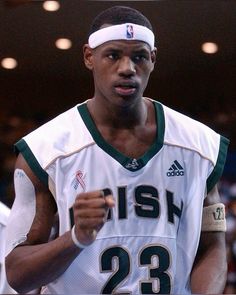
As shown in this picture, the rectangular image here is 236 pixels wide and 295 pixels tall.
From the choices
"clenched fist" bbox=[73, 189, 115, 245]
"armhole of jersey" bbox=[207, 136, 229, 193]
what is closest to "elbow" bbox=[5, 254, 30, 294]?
"clenched fist" bbox=[73, 189, 115, 245]

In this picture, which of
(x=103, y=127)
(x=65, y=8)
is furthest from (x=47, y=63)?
(x=103, y=127)

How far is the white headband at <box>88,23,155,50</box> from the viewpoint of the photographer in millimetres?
3219

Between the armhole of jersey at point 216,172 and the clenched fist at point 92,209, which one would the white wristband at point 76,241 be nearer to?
the clenched fist at point 92,209

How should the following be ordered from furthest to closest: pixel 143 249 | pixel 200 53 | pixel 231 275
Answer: pixel 200 53, pixel 231 275, pixel 143 249

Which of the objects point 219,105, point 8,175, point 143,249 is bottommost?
point 143,249

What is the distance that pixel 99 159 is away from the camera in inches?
127

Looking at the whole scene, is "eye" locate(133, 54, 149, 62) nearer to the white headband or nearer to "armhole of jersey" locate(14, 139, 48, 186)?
the white headband

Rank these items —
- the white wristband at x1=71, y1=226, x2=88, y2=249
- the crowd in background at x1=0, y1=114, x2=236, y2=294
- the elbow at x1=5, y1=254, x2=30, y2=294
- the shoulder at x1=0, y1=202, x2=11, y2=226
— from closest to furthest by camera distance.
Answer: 1. the white wristband at x1=71, y1=226, x2=88, y2=249
2. the elbow at x1=5, y1=254, x2=30, y2=294
3. the shoulder at x1=0, y1=202, x2=11, y2=226
4. the crowd in background at x1=0, y1=114, x2=236, y2=294

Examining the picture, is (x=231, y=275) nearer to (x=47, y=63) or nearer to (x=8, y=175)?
(x=8, y=175)

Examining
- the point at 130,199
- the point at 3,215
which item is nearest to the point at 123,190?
the point at 130,199

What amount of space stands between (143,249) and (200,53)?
4890 millimetres

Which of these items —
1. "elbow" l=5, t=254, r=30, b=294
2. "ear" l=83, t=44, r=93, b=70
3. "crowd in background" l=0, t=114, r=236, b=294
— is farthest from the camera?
"crowd in background" l=0, t=114, r=236, b=294

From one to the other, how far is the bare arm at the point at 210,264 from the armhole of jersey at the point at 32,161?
520mm

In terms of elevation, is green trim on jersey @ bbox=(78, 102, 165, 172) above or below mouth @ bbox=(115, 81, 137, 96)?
below
